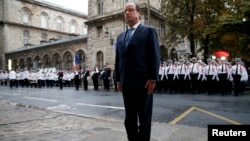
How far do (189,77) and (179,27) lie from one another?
9.47 metres

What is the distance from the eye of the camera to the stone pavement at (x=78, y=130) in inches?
187

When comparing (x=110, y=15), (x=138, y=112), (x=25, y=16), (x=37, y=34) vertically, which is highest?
(x=25, y=16)

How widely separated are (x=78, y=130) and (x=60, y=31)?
59988mm

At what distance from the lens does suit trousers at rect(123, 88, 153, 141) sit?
3.63m

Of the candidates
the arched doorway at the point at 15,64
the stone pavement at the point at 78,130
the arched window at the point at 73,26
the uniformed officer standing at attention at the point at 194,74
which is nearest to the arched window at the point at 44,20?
the arched window at the point at 73,26

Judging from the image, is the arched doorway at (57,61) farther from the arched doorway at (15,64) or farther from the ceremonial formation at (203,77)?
the ceremonial formation at (203,77)

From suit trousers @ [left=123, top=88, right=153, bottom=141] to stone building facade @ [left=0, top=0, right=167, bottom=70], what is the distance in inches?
743

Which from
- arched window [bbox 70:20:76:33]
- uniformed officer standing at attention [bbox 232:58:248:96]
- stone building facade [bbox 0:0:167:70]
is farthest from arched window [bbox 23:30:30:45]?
uniformed officer standing at attention [bbox 232:58:248:96]

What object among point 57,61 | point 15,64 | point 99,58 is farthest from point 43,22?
point 99,58

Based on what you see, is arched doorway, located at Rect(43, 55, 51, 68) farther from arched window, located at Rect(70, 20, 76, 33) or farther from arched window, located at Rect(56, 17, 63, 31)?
arched window, located at Rect(70, 20, 76, 33)

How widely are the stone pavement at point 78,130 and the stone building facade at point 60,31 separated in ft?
55.1

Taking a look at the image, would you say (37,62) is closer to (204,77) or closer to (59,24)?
(59,24)

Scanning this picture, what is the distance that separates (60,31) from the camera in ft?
206

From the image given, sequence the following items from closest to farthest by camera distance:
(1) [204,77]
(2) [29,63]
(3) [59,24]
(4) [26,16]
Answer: (1) [204,77] → (2) [29,63] → (4) [26,16] → (3) [59,24]
